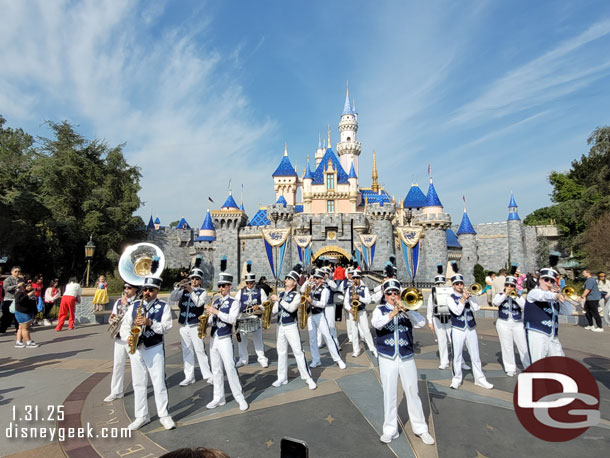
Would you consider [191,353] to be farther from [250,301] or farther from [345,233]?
[345,233]

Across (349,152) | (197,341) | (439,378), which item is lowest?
(439,378)

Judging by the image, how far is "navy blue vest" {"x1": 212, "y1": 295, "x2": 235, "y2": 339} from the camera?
4.91 metres

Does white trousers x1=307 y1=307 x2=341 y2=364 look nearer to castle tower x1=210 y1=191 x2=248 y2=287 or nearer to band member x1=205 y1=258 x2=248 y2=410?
band member x1=205 y1=258 x2=248 y2=410

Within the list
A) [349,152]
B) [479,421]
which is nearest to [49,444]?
[479,421]

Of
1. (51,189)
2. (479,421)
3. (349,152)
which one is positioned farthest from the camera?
(349,152)

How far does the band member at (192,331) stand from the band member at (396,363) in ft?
10.2

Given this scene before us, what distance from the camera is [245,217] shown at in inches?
1394

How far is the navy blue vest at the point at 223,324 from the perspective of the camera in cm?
491

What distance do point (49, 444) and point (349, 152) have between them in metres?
38.6

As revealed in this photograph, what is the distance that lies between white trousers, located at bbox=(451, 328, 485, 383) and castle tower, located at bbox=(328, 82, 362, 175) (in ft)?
115

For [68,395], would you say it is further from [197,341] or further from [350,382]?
[350,382]

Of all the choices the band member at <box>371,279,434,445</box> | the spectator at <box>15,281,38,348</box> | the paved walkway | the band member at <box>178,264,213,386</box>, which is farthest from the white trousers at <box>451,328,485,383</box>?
the spectator at <box>15,281,38,348</box>

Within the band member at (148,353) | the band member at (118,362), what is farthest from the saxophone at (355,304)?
the band member at (118,362)

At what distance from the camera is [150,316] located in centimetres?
447
